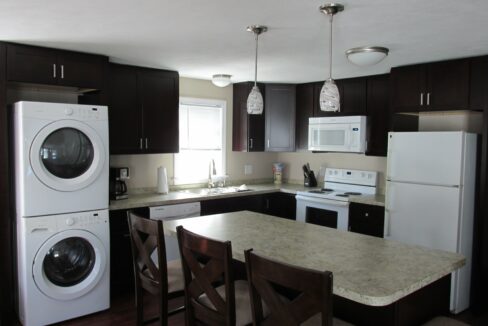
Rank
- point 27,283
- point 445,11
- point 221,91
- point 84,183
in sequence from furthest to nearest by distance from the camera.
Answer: point 221,91, point 84,183, point 27,283, point 445,11

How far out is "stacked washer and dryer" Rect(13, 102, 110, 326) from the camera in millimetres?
3041

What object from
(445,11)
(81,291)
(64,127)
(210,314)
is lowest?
(81,291)

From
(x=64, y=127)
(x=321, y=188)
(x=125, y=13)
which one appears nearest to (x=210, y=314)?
(x=125, y=13)

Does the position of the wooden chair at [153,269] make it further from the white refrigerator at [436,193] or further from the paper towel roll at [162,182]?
the white refrigerator at [436,193]

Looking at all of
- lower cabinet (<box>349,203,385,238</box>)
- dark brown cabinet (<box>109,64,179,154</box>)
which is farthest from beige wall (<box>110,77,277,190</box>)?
lower cabinet (<box>349,203,385,238</box>)

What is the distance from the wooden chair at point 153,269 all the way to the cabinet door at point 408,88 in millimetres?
2681

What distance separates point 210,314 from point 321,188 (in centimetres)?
340

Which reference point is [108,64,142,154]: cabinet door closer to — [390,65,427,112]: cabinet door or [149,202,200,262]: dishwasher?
[149,202,200,262]: dishwasher

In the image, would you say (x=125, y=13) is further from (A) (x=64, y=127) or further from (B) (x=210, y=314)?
(B) (x=210, y=314)

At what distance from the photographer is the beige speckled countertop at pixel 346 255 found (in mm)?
1676

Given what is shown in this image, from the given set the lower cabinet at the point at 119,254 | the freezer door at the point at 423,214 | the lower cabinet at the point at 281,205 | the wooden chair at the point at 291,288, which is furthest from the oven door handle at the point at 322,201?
the wooden chair at the point at 291,288

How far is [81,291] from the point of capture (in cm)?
329

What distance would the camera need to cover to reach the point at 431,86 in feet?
12.0

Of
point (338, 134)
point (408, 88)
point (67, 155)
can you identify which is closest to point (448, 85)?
point (408, 88)
